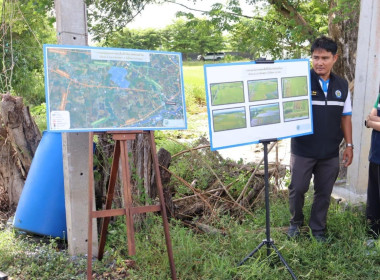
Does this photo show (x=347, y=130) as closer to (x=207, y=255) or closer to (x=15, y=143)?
(x=207, y=255)

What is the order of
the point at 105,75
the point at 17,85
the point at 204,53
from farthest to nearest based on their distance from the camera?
the point at 204,53 → the point at 17,85 → the point at 105,75

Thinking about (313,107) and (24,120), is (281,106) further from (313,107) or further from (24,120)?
(24,120)

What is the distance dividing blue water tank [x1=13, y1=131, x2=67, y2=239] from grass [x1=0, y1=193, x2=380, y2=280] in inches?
Result: 5.9

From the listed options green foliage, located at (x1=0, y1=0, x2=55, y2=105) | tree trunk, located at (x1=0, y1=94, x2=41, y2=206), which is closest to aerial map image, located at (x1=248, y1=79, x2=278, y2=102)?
tree trunk, located at (x1=0, y1=94, x2=41, y2=206)

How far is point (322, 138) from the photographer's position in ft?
14.0

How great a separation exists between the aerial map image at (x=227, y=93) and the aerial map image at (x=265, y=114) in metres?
0.17

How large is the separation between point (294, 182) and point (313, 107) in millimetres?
748

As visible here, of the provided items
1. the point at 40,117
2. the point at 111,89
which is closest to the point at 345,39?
the point at 111,89

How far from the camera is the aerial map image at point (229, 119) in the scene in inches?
A: 142

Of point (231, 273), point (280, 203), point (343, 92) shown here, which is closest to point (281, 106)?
point (343, 92)

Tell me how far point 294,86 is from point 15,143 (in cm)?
329

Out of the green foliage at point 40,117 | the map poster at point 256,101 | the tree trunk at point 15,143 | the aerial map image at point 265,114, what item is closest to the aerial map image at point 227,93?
the map poster at point 256,101

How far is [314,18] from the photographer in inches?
286

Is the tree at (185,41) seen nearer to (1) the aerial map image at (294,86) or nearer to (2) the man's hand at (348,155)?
(2) the man's hand at (348,155)
